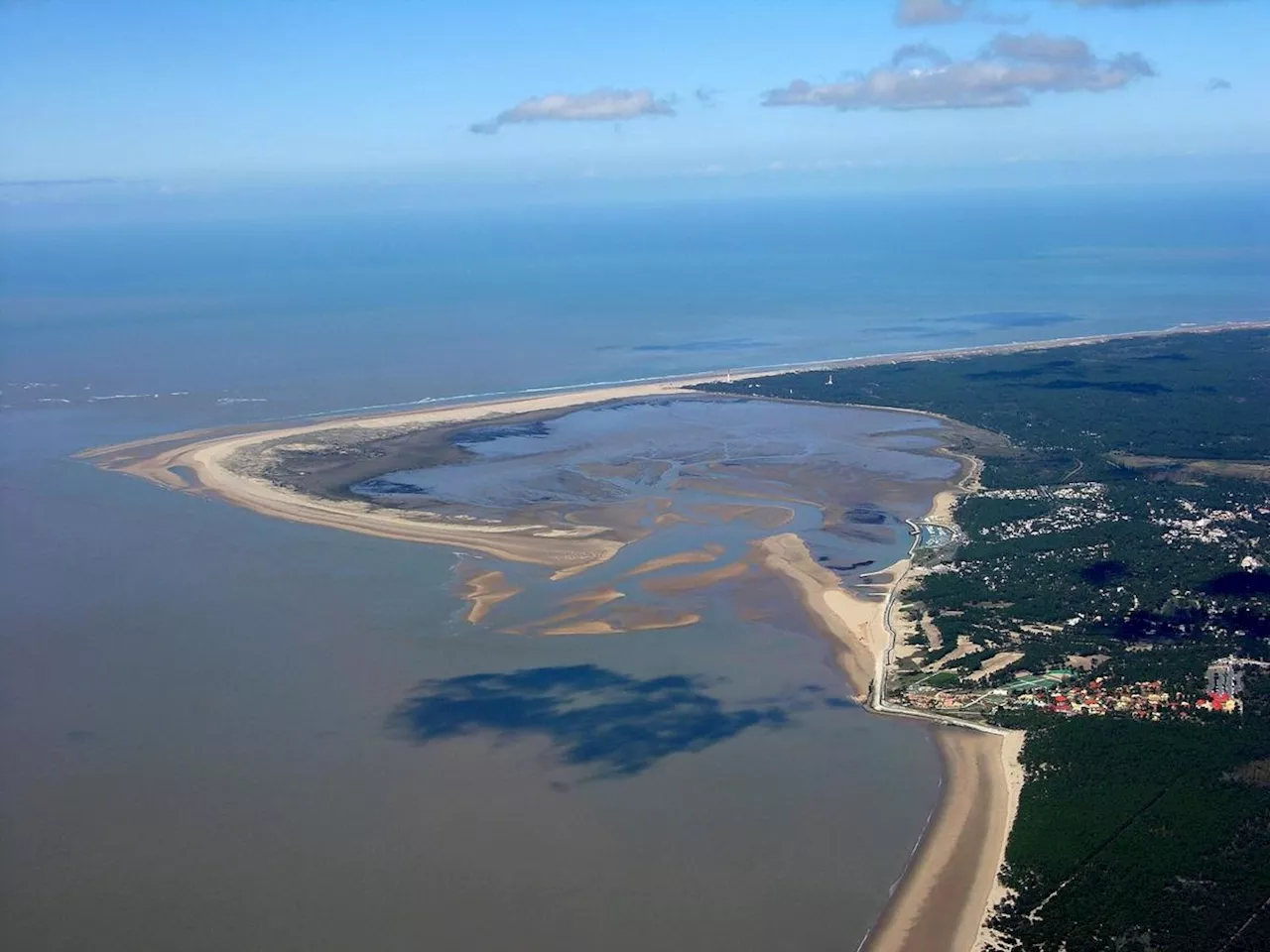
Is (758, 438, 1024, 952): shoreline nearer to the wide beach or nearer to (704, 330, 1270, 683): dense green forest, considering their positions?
the wide beach

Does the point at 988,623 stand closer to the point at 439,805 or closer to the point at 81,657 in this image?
the point at 439,805

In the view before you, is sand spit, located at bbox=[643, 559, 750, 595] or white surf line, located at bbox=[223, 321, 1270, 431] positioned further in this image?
white surf line, located at bbox=[223, 321, 1270, 431]

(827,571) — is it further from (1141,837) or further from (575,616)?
(1141,837)

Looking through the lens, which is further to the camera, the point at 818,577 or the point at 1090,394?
the point at 1090,394

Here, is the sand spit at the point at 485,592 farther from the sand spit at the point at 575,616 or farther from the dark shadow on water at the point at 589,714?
the dark shadow on water at the point at 589,714

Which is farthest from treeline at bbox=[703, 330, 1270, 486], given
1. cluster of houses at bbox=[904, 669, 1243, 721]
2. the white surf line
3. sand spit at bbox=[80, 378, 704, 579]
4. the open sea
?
the open sea

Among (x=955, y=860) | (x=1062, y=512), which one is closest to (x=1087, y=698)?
(x=955, y=860)

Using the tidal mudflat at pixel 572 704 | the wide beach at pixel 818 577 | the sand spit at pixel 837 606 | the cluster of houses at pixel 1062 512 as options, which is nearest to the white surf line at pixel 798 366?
the wide beach at pixel 818 577
